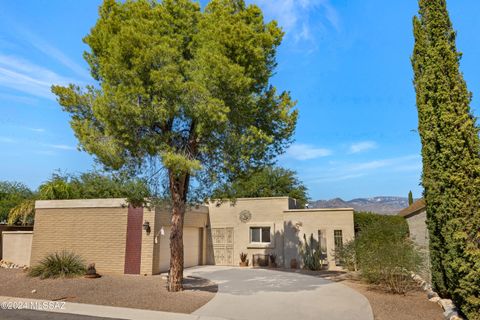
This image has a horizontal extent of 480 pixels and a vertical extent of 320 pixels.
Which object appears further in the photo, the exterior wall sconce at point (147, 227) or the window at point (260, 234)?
the window at point (260, 234)

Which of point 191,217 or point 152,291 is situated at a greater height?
point 191,217

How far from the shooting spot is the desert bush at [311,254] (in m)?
19.3

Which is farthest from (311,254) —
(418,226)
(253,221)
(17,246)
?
(17,246)

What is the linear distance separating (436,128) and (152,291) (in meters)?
10.1

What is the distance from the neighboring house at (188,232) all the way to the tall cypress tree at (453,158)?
8.95 meters

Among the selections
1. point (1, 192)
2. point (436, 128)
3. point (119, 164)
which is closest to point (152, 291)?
point (119, 164)

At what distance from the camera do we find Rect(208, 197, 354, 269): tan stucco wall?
65.3ft

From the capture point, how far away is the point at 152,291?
11.9 m

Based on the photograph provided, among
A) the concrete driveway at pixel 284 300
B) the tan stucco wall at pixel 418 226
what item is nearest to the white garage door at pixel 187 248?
the concrete driveway at pixel 284 300

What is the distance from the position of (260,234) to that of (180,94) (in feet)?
42.3

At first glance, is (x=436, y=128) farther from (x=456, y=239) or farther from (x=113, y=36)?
(x=113, y=36)

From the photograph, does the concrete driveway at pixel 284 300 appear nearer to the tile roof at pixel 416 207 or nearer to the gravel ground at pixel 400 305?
the gravel ground at pixel 400 305

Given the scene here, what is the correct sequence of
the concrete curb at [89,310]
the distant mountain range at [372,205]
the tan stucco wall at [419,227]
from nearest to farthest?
1. the concrete curb at [89,310]
2. the tan stucco wall at [419,227]
3. the distant mountain range at [372,205]

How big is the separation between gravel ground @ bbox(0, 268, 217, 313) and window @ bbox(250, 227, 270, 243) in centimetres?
714
